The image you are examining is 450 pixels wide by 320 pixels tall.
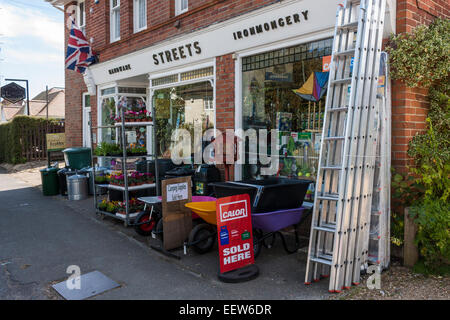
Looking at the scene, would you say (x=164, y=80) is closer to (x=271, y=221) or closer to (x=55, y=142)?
(x=55, y=142)

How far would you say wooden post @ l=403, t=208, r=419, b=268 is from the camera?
4.57 m

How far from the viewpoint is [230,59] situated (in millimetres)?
7273

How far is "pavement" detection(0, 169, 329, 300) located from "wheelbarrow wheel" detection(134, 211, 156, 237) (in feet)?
0.52

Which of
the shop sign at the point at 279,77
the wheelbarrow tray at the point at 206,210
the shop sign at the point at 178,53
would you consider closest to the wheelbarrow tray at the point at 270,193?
the wheelbarrow tray at the point at 206,210

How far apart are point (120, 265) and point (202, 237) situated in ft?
3.83

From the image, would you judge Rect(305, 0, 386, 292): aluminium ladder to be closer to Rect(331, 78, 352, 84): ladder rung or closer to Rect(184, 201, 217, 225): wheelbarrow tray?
Rect(331, 78, 352, 84): ladder rung

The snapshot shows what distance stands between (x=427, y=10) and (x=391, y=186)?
8.48 feet

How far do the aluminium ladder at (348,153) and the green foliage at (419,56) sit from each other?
1.82ft

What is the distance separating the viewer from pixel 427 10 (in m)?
5.32


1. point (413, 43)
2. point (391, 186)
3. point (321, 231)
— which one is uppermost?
point (413, 43)

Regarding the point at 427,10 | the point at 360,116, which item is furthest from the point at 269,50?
the point at 360,116
